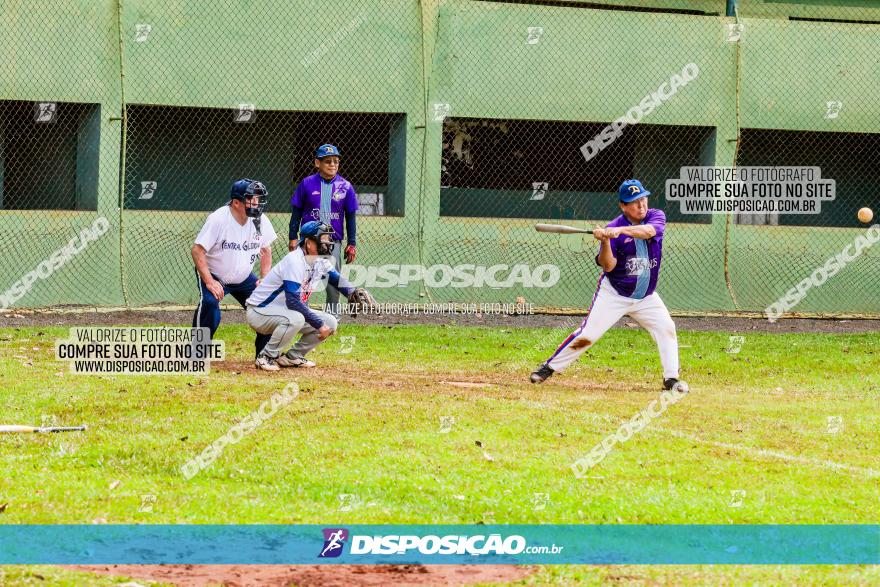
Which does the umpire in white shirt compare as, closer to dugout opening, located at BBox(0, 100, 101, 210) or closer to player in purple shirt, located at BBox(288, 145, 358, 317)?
player in purple shirt, located at BBox(288, 145, 358, 317)

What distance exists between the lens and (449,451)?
26.6 feet

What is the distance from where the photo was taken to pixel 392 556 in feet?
19.4

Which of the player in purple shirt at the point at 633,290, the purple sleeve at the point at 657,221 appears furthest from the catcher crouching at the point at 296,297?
the purple sleeve at the point at 657,221

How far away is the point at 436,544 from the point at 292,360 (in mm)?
6121

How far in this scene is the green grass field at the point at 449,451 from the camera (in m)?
6.62

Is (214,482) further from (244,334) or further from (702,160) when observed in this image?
(702,160)

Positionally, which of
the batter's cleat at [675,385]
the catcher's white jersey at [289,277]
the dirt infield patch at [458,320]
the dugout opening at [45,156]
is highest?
the dugout opening at [45,156]

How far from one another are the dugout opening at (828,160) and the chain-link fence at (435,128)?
0.08 meters

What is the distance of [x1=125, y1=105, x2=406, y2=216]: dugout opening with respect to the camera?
1919 centimetres

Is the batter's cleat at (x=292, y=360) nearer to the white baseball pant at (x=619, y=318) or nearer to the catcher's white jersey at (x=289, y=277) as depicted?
the catcher's white jersey at (x=289, y=277)

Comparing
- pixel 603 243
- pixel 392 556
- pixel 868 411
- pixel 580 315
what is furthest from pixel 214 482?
pixel 580 315

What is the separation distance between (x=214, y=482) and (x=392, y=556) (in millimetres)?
1755

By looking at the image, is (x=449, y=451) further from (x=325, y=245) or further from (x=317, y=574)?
(x=325, y=245)

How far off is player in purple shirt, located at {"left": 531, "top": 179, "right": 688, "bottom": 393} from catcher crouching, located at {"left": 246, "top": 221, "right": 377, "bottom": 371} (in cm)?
206
